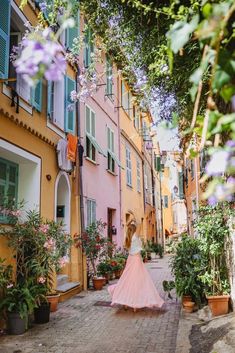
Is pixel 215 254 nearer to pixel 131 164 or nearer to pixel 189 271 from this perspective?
pixel 189 271

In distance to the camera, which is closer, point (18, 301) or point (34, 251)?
point (18, 301)

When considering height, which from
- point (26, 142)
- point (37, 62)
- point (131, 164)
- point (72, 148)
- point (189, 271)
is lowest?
point (189, 271)

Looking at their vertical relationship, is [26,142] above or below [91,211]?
above

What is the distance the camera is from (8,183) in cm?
763

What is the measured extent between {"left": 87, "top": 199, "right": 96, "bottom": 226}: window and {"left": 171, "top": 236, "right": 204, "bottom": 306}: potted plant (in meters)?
4.30

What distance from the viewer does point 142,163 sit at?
22.8 m

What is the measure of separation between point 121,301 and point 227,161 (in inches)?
262

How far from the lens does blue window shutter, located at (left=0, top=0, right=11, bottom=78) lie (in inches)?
261

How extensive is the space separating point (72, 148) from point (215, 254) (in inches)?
190

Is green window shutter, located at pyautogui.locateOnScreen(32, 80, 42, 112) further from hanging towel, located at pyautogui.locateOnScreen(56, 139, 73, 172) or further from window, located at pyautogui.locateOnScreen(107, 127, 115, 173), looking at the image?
window, located at pyautogui.locateOnScreen(107, 127, 115, 173)

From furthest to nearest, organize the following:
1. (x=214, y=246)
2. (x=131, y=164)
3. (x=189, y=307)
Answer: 1. (x=131, y=164)
2. (x=189, y=307)
3. (x=214, y=246)

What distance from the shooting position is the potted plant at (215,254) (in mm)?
6285

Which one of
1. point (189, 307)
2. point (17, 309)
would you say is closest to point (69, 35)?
point (17, 309)

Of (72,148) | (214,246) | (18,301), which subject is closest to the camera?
(18,301)
